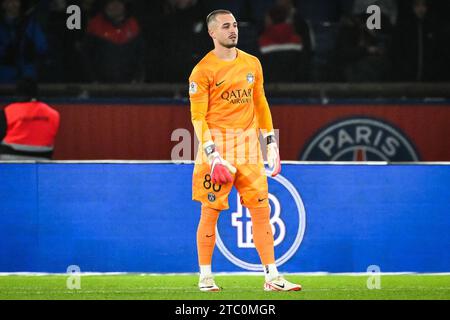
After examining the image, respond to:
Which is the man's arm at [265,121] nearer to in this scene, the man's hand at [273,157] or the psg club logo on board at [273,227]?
the man's hand at [273,157]

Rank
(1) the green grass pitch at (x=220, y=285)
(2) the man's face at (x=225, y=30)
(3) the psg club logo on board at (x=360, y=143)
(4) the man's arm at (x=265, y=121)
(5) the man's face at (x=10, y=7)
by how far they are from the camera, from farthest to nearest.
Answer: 1. (5) the man's face at (x=10, y=7)
2. (3) the psg club logo on board at (x=360, y=143)
3. (4) the man's arm at (x=265, y=121)
4. (2) the man's face at (x=225, y=30)
5. (1) the green grass pitch at (x=220, y=285)

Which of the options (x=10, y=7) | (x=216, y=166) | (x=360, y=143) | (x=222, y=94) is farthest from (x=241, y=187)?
(x=10, y=7)

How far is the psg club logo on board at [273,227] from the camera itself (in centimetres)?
1082

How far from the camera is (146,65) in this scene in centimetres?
1525

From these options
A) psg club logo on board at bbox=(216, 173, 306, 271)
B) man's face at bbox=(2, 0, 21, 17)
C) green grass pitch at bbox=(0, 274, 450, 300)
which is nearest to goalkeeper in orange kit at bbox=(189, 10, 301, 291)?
green grass pitch at bbox=(0, 274, 450, 300)

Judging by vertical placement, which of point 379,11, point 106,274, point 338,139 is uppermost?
point 379,11

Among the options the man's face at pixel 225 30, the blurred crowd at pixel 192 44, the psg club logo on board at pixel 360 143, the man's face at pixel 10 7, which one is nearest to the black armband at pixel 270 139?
the man's face at pixel 225 30

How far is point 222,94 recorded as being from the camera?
9.57 m

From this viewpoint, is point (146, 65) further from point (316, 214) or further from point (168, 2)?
point (316, 214)

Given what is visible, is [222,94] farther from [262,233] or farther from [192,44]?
[192,44]

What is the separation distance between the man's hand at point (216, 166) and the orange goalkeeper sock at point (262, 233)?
1.19 feet

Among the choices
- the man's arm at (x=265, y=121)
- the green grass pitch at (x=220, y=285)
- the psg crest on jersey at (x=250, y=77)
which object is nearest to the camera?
the green grass pitch at (x=220, y=285)

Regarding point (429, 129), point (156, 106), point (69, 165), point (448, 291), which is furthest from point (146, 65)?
point (448, 291)

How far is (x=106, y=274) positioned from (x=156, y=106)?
430 centimetres
